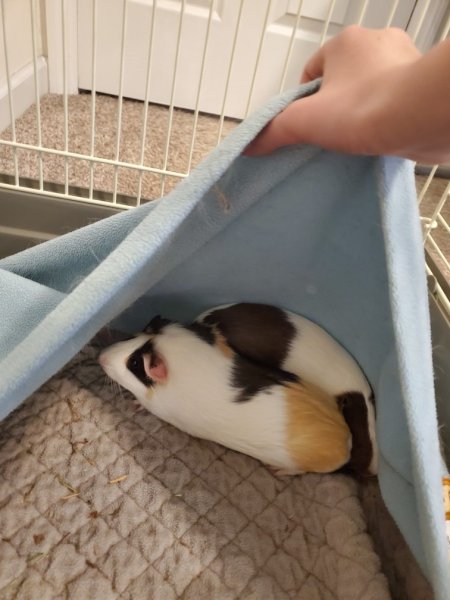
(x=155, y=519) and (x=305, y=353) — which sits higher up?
(x=305, y=353)

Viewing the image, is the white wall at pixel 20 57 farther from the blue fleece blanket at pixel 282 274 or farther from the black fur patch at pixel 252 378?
the black fur patch at pixel 252 378

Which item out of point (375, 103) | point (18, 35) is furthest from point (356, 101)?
point (18, 35)

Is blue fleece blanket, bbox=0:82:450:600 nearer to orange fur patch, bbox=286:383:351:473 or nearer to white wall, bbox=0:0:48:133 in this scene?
orange fur patch, bbox=286:383:351:473

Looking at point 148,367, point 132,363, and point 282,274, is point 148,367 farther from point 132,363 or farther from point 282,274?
point 282,274

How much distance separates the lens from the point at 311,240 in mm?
789

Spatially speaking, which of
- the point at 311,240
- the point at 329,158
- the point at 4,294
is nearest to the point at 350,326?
the point at 311,240

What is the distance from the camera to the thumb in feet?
1.86

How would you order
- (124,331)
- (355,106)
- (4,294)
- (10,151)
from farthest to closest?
1. (10,151)
2. (124,331)
3. (4,294)
4. (355,106)

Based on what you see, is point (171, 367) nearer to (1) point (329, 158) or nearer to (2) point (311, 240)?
(2) point (311, 240)

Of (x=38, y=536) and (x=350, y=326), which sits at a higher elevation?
(x=350, y=326)

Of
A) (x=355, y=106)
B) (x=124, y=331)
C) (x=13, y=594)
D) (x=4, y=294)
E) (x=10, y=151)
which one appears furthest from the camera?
(x=10, y=151)

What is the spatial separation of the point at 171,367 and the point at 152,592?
1.10 ft

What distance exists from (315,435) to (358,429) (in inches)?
3.1

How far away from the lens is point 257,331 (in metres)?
0.86
